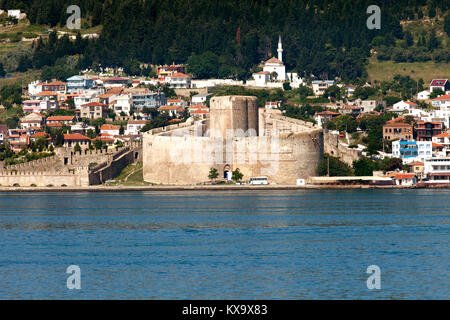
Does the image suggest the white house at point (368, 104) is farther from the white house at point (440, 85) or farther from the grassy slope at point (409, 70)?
the grassy slope at point (409, 70)

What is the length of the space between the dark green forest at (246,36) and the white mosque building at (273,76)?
1.67m

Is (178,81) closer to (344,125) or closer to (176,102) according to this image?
(176,102)

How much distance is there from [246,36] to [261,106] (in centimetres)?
3067

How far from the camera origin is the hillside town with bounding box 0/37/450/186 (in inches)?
3209

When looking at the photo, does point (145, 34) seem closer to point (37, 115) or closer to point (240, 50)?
point (240, 50)

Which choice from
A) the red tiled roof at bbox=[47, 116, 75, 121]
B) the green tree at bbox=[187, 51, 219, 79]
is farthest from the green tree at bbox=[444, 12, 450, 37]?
the red tiled roof at bbox=[47, 116, 75, 121]

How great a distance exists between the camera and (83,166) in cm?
7988

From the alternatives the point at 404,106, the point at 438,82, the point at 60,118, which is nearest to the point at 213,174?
the point at 404,106

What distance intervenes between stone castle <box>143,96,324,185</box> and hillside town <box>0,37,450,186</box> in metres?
2.15

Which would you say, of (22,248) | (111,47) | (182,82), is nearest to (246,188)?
(22,248)

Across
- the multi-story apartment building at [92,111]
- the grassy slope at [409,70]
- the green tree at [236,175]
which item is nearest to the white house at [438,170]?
the green tree at [236,175]

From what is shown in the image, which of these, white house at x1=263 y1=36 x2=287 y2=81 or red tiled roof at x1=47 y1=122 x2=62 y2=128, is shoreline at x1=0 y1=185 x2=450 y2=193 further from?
white house at x1=263 y1=36 x2=287 y2=81

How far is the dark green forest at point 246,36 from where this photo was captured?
445 ft

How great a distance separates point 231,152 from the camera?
76.8m
